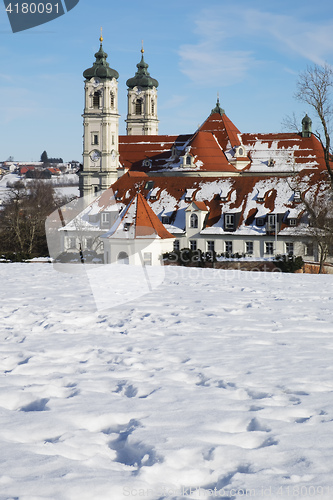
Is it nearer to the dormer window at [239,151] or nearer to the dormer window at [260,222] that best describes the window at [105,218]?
the dormer window at [260,222]

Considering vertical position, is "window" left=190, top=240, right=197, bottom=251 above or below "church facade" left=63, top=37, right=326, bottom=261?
below

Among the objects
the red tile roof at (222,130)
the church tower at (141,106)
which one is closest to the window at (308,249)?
the red tile roof at (222,130)

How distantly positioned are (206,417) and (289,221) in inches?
1595

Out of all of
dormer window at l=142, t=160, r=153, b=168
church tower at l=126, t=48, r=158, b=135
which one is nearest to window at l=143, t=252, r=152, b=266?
dormer window at l=142, t=160, r=153, b=168

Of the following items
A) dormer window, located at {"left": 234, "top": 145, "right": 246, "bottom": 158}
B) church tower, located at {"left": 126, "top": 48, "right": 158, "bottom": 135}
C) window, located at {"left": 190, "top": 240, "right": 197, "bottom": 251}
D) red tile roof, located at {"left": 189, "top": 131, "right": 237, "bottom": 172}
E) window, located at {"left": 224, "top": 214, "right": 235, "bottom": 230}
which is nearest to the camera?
window, located at {"left": 224, "top": 214, "right": 235, "bottom": 230}

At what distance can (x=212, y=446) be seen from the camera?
454cm

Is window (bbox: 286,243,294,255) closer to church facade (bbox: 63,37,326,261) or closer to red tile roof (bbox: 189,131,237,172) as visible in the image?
church facade (bbox: 63,37,326,261)

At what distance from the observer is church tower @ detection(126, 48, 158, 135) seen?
9769 centimetres

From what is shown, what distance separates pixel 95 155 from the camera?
3305 inches

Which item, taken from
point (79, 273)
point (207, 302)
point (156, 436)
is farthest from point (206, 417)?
point (79, 273)

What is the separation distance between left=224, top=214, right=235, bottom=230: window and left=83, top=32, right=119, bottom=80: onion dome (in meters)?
44.4

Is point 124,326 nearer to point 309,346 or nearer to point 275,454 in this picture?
point 309,346

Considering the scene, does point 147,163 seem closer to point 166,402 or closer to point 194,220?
point 194,220

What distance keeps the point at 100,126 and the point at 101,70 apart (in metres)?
7.72
